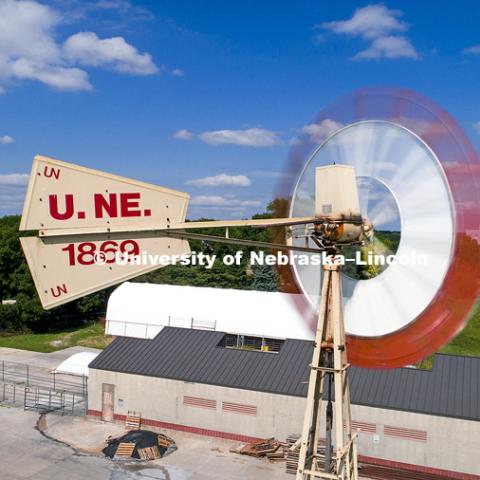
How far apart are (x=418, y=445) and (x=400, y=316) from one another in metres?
11.6

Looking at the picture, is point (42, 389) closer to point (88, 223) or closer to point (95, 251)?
point (95, 251)

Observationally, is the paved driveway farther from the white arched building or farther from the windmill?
the white arched building

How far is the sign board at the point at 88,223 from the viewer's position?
8070 millimetres

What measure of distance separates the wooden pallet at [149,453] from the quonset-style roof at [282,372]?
2.99 metres

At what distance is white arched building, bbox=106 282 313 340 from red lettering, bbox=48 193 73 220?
2417 cm

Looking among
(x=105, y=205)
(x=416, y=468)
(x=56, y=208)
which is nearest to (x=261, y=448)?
(x=416, y=468)

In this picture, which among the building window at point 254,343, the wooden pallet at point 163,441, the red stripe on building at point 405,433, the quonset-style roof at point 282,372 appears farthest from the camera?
the building window at point 254,343

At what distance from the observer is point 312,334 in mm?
10641

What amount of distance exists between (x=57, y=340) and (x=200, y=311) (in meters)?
14.3

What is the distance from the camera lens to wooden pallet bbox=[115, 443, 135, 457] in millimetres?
19703

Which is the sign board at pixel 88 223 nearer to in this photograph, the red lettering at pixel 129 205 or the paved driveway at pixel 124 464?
the red lettering at pixel 129 205

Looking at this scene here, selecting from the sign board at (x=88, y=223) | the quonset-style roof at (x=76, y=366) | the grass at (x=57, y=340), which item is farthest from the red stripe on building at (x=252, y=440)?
the grass at (x=57, y=340)

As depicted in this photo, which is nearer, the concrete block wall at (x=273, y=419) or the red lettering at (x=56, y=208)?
the red lettering at (x=56, y=208)

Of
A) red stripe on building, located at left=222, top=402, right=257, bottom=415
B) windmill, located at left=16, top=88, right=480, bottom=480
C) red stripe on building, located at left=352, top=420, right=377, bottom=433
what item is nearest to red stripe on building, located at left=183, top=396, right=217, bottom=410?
red stripe on building, located at left=222, top=402, right=257, bottom=415
